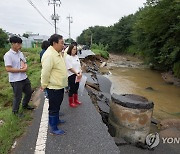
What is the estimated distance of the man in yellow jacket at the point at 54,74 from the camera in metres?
4.00

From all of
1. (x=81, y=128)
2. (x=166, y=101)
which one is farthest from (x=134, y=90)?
(x=81, y=128)

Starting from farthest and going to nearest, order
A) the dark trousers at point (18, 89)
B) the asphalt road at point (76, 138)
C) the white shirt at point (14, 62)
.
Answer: the dark trousers at point (18, 89) < the white shirt at point (14, 62) < the asphalt road at point (76, 138)

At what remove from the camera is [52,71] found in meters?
4.13

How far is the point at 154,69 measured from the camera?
2577cm

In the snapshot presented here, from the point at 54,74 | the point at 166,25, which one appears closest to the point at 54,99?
the point at 54,74

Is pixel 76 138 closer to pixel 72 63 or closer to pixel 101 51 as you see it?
pixel 72 63

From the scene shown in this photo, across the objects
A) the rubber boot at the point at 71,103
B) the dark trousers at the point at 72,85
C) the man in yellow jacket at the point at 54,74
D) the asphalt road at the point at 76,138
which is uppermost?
the man in yellow jacket at the point at 54,74

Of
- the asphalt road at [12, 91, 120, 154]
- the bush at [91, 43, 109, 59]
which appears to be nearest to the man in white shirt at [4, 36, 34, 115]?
the asphalt road at [12, 91, 120, 154]

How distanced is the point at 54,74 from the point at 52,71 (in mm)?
67

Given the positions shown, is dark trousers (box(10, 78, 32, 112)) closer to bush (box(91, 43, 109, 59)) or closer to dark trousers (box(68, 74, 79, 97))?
dark trousers (box(68, 74, 79, 97))

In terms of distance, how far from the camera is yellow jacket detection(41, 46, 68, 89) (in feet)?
13.1

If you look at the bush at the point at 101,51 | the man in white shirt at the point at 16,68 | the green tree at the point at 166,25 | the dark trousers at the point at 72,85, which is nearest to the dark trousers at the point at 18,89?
the man in white shirt at the point at 16,68

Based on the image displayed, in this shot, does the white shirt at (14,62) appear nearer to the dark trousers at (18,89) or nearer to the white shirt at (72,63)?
the dark trousers at (18,89)

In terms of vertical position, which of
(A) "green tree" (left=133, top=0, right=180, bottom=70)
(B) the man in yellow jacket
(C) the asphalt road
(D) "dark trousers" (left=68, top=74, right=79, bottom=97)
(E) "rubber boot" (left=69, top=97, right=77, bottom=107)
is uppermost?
(A) "green tree" (left=133, top=0, right=180, bottom=70)
